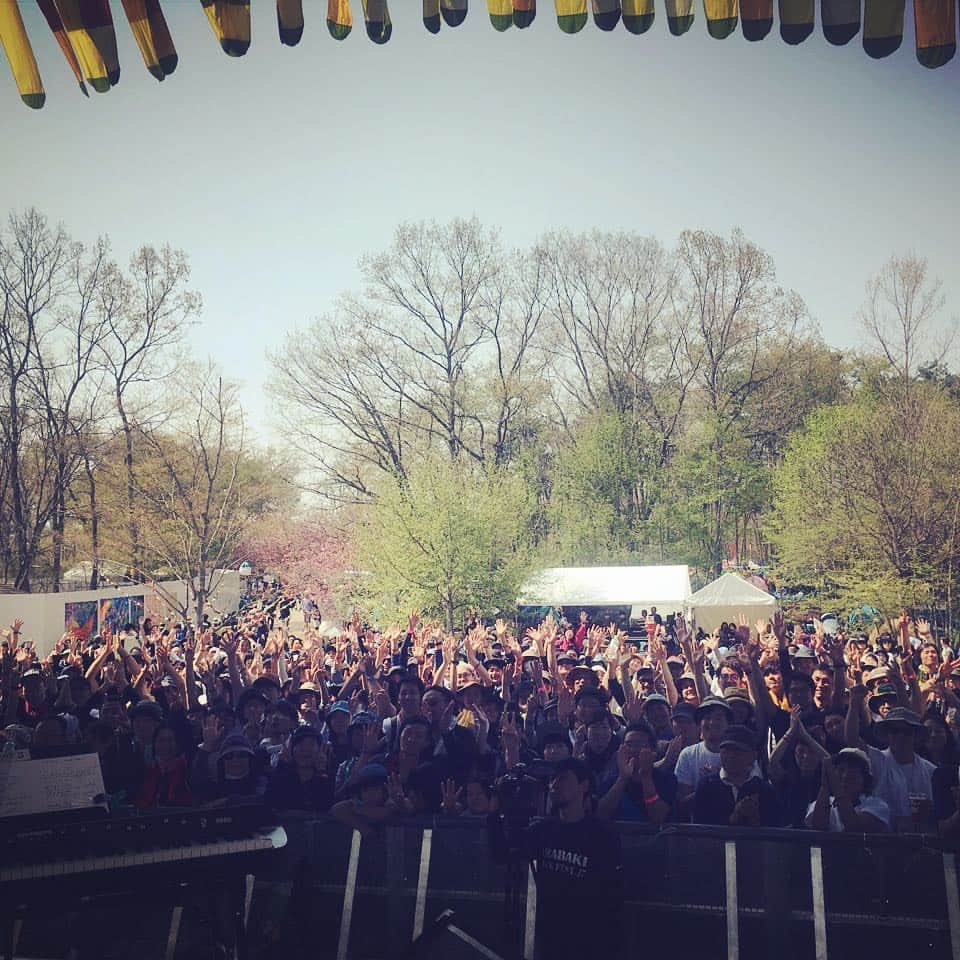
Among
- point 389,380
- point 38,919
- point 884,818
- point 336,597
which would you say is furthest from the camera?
point 389,380

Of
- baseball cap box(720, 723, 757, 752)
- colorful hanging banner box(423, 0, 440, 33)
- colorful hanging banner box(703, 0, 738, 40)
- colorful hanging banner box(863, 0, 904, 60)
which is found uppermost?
colorful hanging banner box(423, 0, 440, 33)

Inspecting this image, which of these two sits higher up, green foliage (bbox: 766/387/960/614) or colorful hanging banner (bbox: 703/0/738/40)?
colorful hanging banner (bbox: 703/0/738/40)

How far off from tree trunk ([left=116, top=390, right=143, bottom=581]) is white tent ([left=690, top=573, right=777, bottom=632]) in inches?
564

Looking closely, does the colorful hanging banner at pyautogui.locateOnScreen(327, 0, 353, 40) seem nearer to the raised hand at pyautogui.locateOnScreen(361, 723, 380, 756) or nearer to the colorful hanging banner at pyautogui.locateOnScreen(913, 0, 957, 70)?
the colorful hanging banner at pyautogui.locateOnScreen(913, 0, 957, 70)

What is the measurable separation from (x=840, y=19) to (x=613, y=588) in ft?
57.5

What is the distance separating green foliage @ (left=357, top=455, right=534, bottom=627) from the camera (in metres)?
19.8

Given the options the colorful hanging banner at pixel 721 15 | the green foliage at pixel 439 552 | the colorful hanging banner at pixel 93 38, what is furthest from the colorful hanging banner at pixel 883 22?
the green foliage at pixel 439 552

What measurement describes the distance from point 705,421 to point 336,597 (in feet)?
43.0

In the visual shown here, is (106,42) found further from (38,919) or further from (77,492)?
(77,492)

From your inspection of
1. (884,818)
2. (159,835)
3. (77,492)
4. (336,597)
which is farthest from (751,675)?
(77,492)

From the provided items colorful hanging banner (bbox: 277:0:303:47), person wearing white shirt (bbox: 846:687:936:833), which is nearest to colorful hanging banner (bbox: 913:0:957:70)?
colorful hanging banner (bbox: 277:0:303:47)

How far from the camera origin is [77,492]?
2677 centimetres

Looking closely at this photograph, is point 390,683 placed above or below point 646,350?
below

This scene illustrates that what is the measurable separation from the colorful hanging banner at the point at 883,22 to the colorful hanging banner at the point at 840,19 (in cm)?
6
